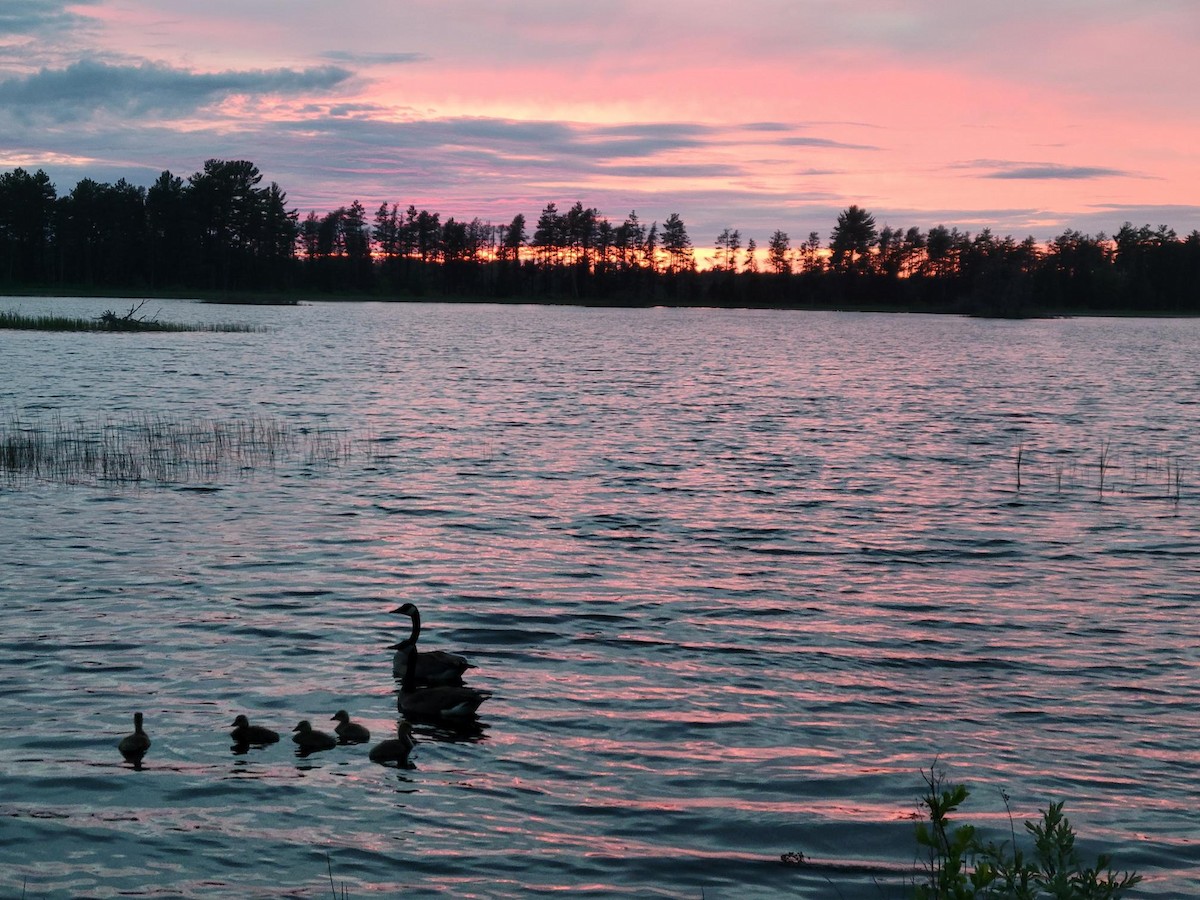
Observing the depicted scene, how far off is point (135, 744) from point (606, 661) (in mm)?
5245

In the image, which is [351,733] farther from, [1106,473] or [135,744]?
[1106,473]

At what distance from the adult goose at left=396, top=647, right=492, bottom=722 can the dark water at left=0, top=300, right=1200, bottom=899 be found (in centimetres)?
28

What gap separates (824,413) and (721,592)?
93.8 ft

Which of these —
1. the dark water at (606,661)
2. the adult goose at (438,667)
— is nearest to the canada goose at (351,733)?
the dark water at (606,661)

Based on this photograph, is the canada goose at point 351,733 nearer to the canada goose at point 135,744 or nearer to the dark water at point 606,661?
the dark water at point 606,661

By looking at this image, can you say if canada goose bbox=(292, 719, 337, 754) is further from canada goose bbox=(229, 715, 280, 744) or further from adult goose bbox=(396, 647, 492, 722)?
adult goose bbox=(396, 647, 492, 722)

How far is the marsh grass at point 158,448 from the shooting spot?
25.1 metres

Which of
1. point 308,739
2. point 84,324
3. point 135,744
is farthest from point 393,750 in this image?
point 84,324

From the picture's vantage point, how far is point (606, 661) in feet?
42.6

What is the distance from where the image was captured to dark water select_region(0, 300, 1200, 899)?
848 cm

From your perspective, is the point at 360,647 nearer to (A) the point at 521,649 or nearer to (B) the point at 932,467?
(A) the point at 521,649

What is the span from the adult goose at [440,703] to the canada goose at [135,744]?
2433 mm

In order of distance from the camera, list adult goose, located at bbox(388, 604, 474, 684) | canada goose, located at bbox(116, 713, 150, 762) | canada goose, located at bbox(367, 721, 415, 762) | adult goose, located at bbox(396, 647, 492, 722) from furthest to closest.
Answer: adult goose, located at bbox(388, 604, 474, 684), adult goose, located at bbox(396, 647, 492, 722), canada goose, located at bbox(367, 721, 415, 762), canada goose, located at bbox(116, 713, 150, 762)

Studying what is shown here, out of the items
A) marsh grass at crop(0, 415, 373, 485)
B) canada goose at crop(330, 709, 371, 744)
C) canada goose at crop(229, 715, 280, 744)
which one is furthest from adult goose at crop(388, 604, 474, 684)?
marsh grass at crop(0, 415, 373, 485)
